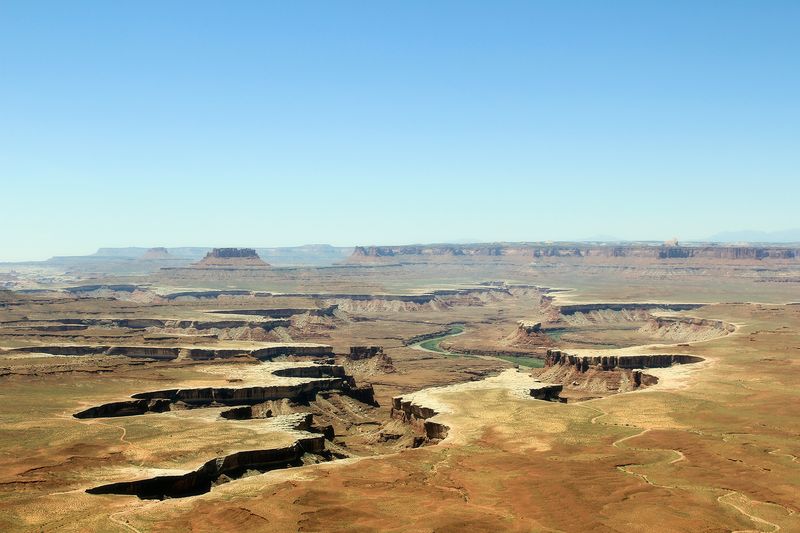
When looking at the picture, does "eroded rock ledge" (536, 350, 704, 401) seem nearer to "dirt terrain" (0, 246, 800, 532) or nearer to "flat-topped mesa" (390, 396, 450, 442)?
"dirt terrain" (0, 246, 800, 532)

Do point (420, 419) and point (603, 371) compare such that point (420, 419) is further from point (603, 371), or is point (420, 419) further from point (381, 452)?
point (603, 371)

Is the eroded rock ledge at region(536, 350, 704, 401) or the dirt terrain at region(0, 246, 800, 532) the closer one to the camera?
the dirt terrain at region(0, 246, 800, 532)

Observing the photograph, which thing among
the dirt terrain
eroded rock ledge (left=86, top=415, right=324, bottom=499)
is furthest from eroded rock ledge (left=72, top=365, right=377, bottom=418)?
eroded rock ledge (left=86, top=415, right=324, bottom=499)

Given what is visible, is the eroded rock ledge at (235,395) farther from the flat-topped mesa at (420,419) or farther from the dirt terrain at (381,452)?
the flat-topped mesa at (420,419)

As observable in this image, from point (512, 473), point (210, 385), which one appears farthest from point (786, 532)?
point (210, 385)

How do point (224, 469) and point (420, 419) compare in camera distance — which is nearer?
point (224, 469)

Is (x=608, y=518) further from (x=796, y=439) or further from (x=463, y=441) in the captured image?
(x=796, y=439)

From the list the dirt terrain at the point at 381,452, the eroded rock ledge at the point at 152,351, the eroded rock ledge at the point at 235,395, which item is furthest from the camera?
the eroded rock ledge at the point at 152,351

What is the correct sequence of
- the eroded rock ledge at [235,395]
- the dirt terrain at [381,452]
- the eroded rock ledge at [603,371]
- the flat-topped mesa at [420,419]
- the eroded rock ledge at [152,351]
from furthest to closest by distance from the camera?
the eroded rock ledge at [152,351]
the eroded rock ledge at [603,371]
the eroded rock ledge at [235,395]
the flat-topped mesa at [420,419]
the dirt terrain at [381,452]

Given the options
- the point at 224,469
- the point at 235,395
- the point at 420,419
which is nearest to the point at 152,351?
the point at 235,395

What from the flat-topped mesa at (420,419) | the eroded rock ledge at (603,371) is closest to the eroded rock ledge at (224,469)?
the flat-topped mesa at (420,419)

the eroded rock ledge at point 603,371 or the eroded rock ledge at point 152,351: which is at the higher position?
the eroded rock ledge at point 152,351
